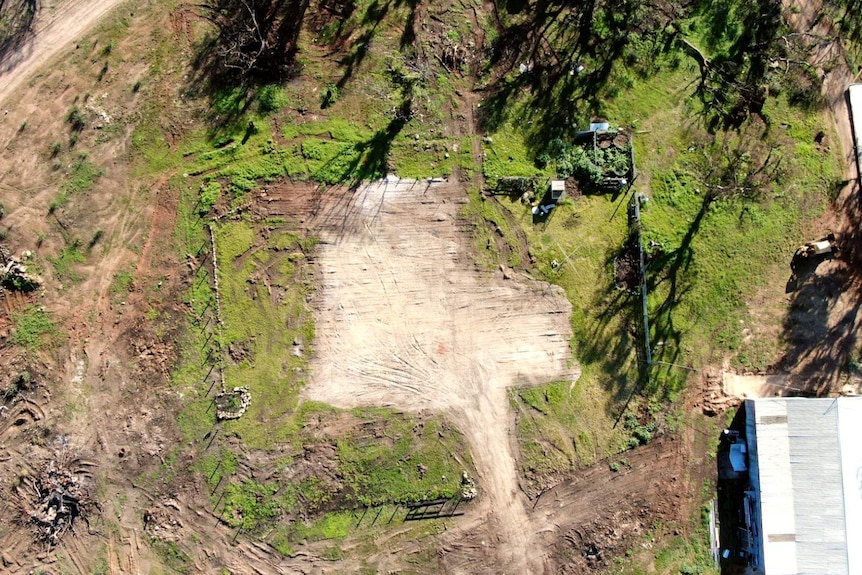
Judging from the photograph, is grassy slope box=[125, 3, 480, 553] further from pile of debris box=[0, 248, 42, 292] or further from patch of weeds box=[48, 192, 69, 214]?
pile of debris box=[0, 248, 42, 292]

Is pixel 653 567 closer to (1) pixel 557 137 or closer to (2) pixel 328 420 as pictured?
(2) pixel 328 420

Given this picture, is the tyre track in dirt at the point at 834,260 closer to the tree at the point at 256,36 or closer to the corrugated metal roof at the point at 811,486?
the corrugated metal roof at the point at 811,486

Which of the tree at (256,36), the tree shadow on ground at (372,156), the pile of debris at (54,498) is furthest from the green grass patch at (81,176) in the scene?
the pile of debris at (54,498)

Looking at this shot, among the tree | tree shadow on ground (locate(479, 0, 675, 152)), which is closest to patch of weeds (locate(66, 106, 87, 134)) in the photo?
the tree

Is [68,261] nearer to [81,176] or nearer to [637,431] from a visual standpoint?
[81,176]

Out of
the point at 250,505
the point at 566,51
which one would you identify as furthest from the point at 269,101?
the point at 250,505

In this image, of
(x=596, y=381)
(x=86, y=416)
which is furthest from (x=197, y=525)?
(x=596, y=381)

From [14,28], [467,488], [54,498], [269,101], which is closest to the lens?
[54,498]
